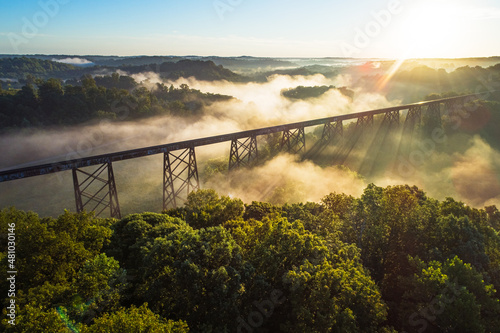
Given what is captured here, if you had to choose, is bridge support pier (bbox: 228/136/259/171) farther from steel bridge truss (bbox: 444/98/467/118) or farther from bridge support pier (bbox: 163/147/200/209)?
steel bridge truss (bbox: 444/98/467/118)

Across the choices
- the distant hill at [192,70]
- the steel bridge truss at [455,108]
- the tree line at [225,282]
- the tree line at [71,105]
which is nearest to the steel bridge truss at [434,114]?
the steel bridge truss at [455,108]

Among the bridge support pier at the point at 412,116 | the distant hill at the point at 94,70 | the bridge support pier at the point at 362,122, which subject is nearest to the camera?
the bridge support pier at the point at 362,122

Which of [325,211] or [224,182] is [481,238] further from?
[224,182]

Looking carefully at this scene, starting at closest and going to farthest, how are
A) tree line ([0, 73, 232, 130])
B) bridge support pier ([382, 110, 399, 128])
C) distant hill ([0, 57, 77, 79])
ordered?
1. tree line ([0, 73, 232, 130])
2. bridge support pier ([382, 110, 399, 128])
3. distant hill ([0, 57, 77, 79])

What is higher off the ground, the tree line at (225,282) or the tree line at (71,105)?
the tree line at (71,105)

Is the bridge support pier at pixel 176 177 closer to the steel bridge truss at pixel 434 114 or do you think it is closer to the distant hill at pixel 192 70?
the steel bridge truss at pixel 434 114

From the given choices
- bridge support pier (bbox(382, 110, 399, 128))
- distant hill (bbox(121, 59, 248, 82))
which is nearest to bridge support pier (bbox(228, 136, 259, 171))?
bridge support pier (bbox(382, 110, 399, 128))

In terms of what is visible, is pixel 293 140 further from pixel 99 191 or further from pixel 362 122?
pixel 99 191

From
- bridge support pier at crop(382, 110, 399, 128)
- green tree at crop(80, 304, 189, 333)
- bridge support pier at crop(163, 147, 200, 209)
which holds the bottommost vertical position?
bridge support pier at crop(163, 147, 200, 209)

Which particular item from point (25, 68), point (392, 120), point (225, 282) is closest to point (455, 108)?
point (392, 120)
